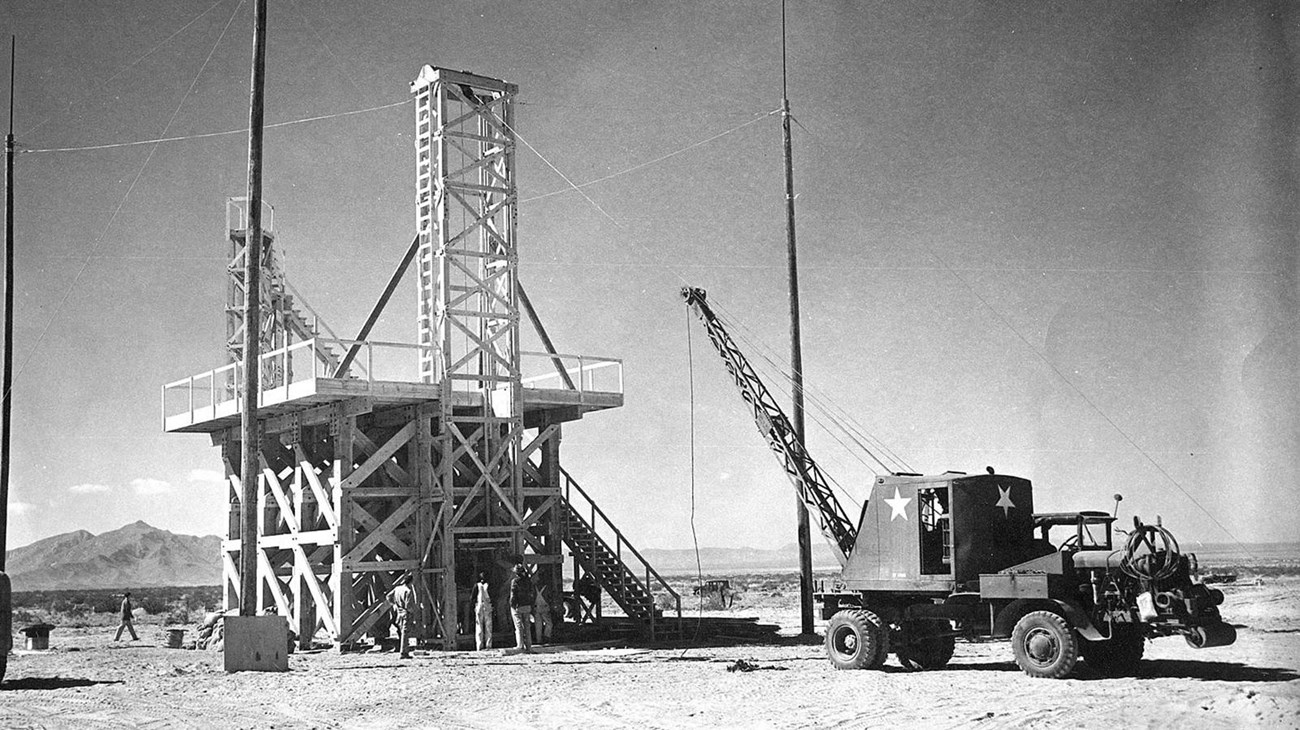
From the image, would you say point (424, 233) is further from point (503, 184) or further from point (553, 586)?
point (553, 586)

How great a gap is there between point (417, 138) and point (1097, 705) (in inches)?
731

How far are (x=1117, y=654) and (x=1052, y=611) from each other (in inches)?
44.7

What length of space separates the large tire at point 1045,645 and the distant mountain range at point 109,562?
16162cm

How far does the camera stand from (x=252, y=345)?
21516mm

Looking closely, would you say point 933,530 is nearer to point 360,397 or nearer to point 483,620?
point 483,620

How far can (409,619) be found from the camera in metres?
26.6

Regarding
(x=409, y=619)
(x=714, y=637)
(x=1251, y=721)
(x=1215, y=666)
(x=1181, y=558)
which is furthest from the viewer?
(x=714, y=637)

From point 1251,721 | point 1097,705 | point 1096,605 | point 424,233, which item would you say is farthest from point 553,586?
point 1251,721

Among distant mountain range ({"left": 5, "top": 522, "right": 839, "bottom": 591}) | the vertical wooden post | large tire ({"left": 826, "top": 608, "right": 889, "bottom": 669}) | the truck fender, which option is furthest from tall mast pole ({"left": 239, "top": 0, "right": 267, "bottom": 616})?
distant mountain range ({"left": 5, "top": 522, "right": 839, "bottom": 591})

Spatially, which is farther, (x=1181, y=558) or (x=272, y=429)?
(x=272, y=429)

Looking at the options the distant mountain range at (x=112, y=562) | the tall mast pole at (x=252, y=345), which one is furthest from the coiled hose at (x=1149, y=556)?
the distant mountain range at (x=112, y=562)

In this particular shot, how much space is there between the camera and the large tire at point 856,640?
20578mm

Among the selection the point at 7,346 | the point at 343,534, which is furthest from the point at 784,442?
the point at 7,346

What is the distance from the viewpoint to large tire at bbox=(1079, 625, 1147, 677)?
61.1ft
